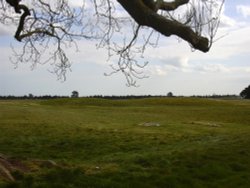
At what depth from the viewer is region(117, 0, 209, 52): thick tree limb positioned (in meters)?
14.7

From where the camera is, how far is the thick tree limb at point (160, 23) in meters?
14.7

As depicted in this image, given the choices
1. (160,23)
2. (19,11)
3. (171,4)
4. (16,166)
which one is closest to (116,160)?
(16,166)

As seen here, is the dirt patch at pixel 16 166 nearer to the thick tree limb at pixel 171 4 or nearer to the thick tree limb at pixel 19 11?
the thick tree limb at pixel 19 11

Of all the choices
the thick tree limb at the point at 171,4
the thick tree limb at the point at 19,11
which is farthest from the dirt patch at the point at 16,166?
the thick tree limb at the point at 171,4

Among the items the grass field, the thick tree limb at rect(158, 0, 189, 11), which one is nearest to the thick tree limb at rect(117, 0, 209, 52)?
the thick tree limb at rect(158, 0, 189, 11)

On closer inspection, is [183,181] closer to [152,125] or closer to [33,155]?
[33,155]

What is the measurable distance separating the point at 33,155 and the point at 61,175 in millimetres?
6642

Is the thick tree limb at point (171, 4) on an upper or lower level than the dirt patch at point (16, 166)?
upper

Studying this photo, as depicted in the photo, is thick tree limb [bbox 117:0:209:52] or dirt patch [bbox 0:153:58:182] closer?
dirt patch [bbox 0:153:58:182]

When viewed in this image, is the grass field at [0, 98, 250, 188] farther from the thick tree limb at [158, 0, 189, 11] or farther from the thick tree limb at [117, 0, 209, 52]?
the thick tree limb at [158, 0, 189, 11]

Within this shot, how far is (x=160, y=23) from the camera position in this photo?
14852 mm

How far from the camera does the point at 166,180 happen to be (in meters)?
14.0

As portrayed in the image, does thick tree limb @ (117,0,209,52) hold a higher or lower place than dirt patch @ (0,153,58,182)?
higher

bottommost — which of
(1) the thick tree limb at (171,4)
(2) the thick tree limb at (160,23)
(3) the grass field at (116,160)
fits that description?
(3) the grass field at (116,160)
